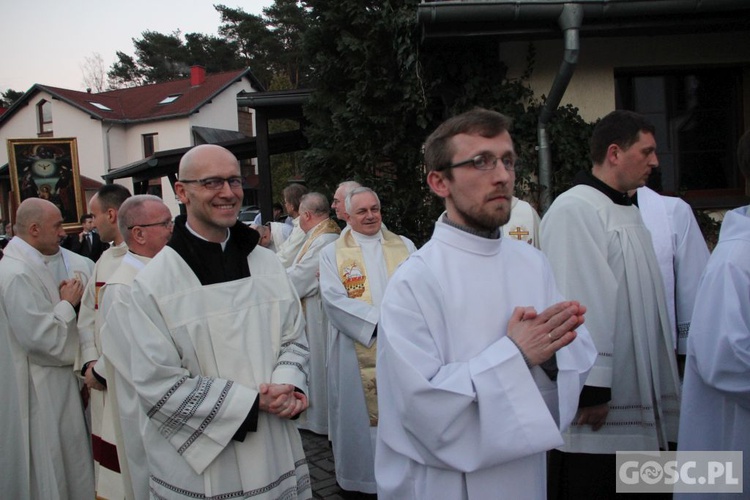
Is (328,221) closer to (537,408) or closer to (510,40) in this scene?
(510,40)

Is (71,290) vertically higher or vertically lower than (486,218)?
lower

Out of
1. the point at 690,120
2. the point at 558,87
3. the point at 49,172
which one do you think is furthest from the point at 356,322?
the point at 690,120

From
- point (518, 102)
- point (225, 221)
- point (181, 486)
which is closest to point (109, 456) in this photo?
point (181, 486)

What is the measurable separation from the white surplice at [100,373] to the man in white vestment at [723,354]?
10.2ft

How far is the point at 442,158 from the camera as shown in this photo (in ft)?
7.10

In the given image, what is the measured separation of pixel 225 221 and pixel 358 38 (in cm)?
523

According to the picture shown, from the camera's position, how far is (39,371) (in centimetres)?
399

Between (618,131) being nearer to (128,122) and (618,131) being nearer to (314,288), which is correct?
(314,288)

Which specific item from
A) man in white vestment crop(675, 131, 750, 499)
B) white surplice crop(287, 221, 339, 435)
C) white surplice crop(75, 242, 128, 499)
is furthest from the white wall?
white surplice crop(75, 242, 128, 499)

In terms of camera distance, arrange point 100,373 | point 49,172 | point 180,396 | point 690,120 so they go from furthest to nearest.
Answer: point 690,120 < point 49,172 < point 100,373 < point 180,396

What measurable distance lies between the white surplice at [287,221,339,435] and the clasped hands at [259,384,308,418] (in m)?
3.05

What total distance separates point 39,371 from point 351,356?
219cm

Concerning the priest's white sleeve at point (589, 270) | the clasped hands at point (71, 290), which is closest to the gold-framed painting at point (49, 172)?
the clasped hands at point (71, 290)

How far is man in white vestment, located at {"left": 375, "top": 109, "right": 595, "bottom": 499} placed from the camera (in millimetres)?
1893
